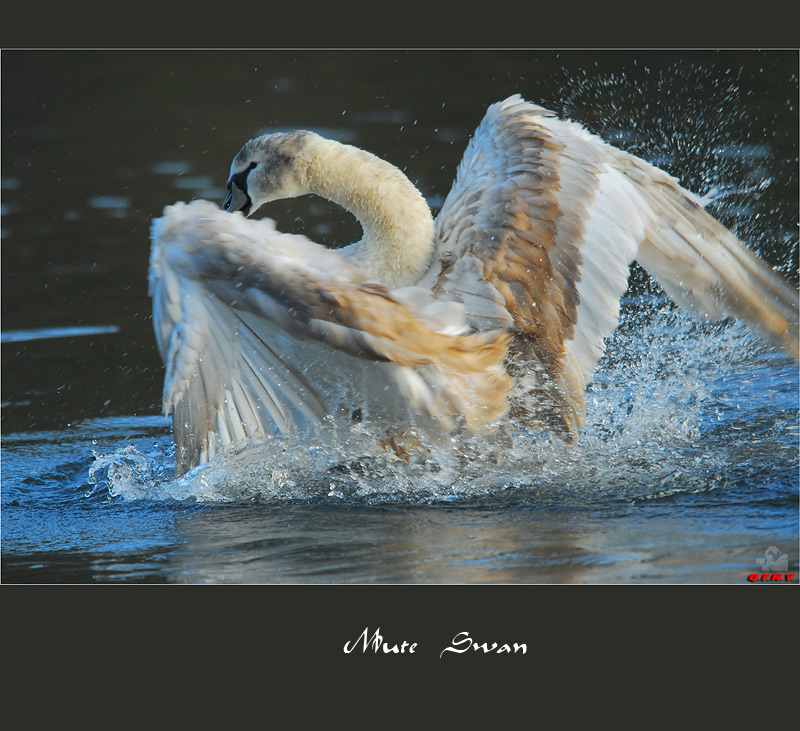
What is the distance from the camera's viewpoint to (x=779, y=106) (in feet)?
19.2

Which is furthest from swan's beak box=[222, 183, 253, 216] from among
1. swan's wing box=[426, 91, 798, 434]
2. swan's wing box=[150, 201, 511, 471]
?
swan's wing box=[150, 201, 511, 471]

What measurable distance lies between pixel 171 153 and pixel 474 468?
4387 mm

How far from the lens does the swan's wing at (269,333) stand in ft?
9.79

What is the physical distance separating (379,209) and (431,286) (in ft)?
1.35

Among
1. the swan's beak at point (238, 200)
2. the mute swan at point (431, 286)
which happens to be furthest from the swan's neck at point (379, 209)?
the swan's beak at point (238, 200)

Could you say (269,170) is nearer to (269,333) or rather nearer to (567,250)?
(567,250)

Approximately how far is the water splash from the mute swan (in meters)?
0.14

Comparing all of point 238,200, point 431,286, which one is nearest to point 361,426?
point 431,286

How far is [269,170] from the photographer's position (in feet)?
14.1

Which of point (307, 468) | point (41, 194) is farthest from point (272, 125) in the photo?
point (307, 468)

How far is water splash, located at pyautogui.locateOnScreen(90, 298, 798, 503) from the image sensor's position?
3693mm

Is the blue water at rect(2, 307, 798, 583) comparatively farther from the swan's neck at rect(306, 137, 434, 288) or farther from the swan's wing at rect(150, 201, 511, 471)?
the swan's neck at rect(306, 137, 434, 288)

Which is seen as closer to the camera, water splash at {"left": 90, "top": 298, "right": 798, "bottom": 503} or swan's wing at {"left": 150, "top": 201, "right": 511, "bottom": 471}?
swan's wing at {"left": 150, "top": 201, "right": 511, "bottom": 471}

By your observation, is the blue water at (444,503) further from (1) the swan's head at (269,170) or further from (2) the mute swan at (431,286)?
(1) the swan's head at (269,170)
